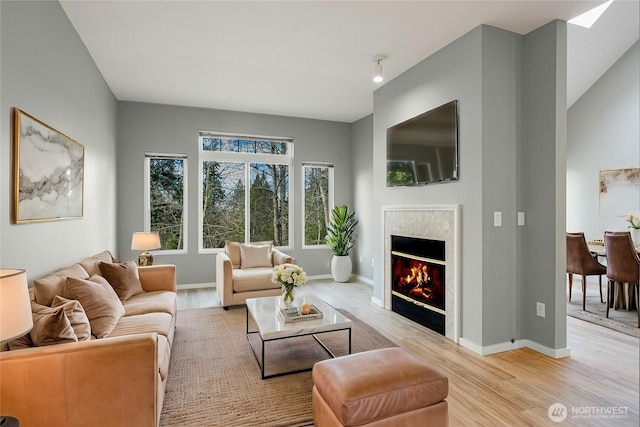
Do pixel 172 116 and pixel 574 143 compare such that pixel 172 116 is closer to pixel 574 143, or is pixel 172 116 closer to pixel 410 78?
pixel 410 78

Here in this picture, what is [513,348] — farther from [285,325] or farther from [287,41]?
[287,41]

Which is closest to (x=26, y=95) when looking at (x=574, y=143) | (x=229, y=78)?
(x=229, y=78)

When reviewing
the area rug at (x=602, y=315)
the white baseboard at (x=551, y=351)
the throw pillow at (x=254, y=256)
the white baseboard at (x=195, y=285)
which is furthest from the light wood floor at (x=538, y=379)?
the white baseboard at (x=195, y=285)

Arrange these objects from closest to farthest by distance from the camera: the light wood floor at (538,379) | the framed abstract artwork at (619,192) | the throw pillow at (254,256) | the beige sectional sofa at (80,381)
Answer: the beige sectional sofa at (80,381) < the light wood floor at (538,379) < the throw pillow at (254,256) < the framed abstract artwork at (619,192)

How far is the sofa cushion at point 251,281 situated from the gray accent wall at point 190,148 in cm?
150

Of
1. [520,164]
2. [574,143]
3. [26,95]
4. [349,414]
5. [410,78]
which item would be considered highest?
[410,78]

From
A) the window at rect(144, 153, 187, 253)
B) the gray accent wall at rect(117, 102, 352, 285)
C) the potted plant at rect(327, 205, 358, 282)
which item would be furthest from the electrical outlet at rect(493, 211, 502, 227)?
the window at rect(144, 153, 187, 253)

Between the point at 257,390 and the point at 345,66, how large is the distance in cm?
337

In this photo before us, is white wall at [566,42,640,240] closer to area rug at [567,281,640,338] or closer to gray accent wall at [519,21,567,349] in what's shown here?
area rug at [567,281,640,338]

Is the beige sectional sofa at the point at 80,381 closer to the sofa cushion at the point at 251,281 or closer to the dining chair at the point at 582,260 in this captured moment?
the sofa cushion at the point at 251,281

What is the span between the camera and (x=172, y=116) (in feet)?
17.5

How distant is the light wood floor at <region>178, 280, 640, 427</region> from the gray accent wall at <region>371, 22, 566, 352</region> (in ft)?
0.73

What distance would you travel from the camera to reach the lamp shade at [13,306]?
1245 millimetres

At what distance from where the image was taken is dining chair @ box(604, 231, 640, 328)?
3539 mm
